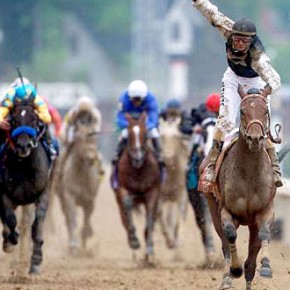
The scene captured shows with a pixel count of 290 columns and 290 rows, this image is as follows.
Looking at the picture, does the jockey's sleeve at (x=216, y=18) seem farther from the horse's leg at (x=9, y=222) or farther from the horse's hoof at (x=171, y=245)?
the horse's hoof at (x=171, y=245)

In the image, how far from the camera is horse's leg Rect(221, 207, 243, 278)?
417 inches

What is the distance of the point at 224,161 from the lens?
1102 cm

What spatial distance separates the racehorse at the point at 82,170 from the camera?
1838cm

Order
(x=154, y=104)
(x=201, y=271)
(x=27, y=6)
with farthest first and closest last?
(x=27, y=6)
(x=154, y=104)
(x=201, y=271)

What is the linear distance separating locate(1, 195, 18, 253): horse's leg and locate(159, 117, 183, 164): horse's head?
14.0ft

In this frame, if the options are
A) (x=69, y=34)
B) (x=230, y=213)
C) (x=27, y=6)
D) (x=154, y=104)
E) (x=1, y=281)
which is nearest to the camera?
(x=230, y=213)

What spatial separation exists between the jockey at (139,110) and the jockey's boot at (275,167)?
5.39 m

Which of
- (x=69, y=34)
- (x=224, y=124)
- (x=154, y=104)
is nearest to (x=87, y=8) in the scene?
(x=69, y=34)

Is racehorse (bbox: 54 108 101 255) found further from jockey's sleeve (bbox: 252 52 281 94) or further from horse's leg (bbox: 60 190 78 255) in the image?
jockey's sleeve (bbox: 252 52 281 94)

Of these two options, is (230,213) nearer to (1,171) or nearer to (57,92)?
(1,171)

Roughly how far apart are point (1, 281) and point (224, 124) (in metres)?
3.11

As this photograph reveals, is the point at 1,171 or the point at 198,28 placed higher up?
the point at 198,28

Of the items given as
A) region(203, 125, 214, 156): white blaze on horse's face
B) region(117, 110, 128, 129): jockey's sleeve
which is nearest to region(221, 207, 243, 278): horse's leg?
region(203, 125, 214, 156): white blaze on horse's face

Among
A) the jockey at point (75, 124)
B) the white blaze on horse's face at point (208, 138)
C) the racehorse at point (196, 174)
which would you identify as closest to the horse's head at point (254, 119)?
the white blaze on horse's face at point (208, 138)
